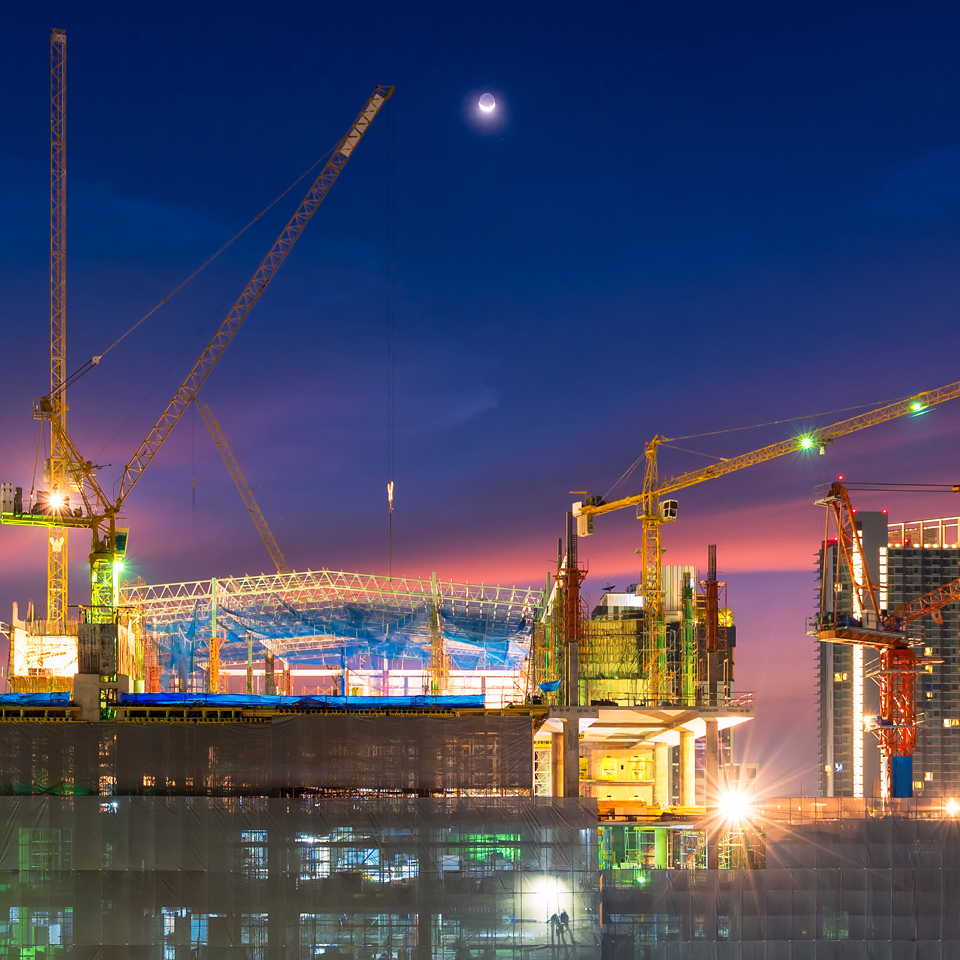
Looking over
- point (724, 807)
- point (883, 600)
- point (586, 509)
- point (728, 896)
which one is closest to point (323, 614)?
point (586, 509)

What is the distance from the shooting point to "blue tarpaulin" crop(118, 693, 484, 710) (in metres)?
→ 50.6

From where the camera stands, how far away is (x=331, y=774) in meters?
46.4

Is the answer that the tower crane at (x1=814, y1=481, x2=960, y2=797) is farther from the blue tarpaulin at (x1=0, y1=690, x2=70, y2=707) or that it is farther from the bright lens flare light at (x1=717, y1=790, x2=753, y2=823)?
the blue tarpaulin at (x1=0, y1=690, x2=70, y2=707)

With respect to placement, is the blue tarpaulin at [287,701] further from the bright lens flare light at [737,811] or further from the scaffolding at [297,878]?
the bright lens flare light at [737,811]

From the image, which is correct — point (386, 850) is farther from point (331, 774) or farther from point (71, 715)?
point (71, 715)

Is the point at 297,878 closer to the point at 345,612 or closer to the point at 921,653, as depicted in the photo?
the point at 345,612

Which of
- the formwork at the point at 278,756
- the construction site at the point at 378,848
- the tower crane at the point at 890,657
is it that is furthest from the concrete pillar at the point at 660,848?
the tower crane at the point at 890,657

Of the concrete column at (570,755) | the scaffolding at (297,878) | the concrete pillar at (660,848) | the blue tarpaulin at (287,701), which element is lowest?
the concrete pillar at (660,848)

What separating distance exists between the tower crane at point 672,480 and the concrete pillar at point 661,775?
63.1 feet

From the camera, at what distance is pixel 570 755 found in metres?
57.4

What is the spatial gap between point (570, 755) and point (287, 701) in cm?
1458

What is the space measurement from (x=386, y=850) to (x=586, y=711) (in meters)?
16.2

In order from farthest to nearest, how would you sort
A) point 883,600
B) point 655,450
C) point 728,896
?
1. point 883,600
2. point 655,450
3. point 728,896

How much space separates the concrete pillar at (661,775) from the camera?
84.0 m
